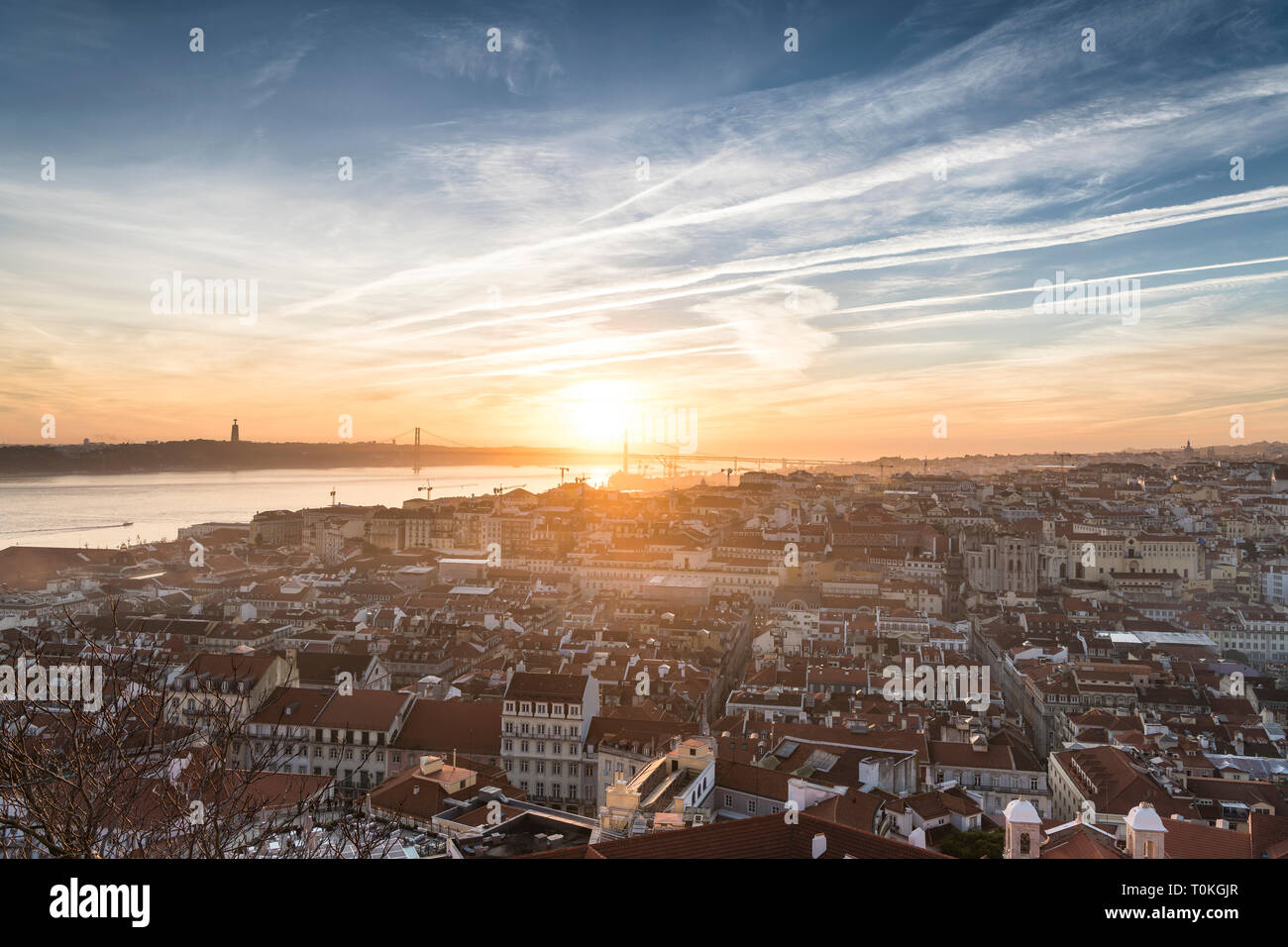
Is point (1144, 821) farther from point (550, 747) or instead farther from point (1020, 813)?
point (550, 747)

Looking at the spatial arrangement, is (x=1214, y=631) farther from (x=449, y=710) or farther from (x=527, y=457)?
(x=527, y=457)

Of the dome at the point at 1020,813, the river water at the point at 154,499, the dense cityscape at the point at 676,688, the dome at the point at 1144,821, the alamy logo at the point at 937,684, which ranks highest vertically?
the river water at the point at 154,499

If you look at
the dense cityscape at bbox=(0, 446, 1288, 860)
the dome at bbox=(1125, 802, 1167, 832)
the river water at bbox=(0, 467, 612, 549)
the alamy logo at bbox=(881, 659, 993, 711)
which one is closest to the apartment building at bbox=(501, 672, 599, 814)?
the dense cityscape at bbox=(0, 446, 1288, 860)

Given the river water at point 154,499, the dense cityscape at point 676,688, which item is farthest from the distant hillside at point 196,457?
the dense cityscape at point 676,688

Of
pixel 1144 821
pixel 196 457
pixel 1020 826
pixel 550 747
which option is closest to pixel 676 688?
pixel 550 747

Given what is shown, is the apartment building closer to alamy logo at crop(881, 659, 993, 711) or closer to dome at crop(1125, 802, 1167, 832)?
alamy logo at crop(881, 659, 993, 711)
